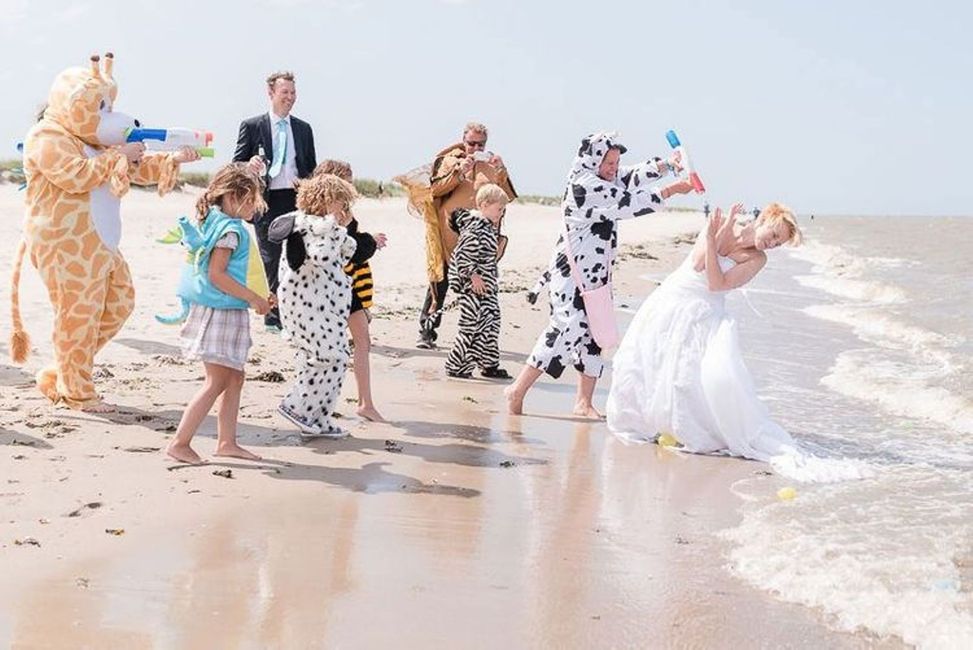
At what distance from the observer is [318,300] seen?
645 centimetres

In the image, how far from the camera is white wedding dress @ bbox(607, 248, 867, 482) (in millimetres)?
6773

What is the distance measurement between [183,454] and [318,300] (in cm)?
111

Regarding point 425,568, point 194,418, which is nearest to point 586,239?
point 194,418

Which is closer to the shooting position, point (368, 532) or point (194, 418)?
point (368, 532)

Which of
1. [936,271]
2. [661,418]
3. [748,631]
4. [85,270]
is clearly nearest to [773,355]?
[661,418]

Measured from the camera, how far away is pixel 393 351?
985cm

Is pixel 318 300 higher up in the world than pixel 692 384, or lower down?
higher up

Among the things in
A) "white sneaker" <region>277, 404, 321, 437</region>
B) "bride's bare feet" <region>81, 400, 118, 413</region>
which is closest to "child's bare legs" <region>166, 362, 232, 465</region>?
"white sneaker" <region>277, 404, 321, 437</region>

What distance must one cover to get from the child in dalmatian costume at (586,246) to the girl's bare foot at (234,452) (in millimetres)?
2106

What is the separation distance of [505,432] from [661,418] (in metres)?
0.88

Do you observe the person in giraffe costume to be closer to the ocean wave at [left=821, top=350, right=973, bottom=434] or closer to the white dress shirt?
the white dress shirt

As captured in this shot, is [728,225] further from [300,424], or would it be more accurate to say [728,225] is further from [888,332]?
[888,332]

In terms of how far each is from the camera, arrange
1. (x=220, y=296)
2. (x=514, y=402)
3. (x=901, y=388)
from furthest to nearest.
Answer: (x=901, y=388)
(x=514, y=402)
(x=220, y=296)

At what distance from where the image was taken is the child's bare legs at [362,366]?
7051 mm
